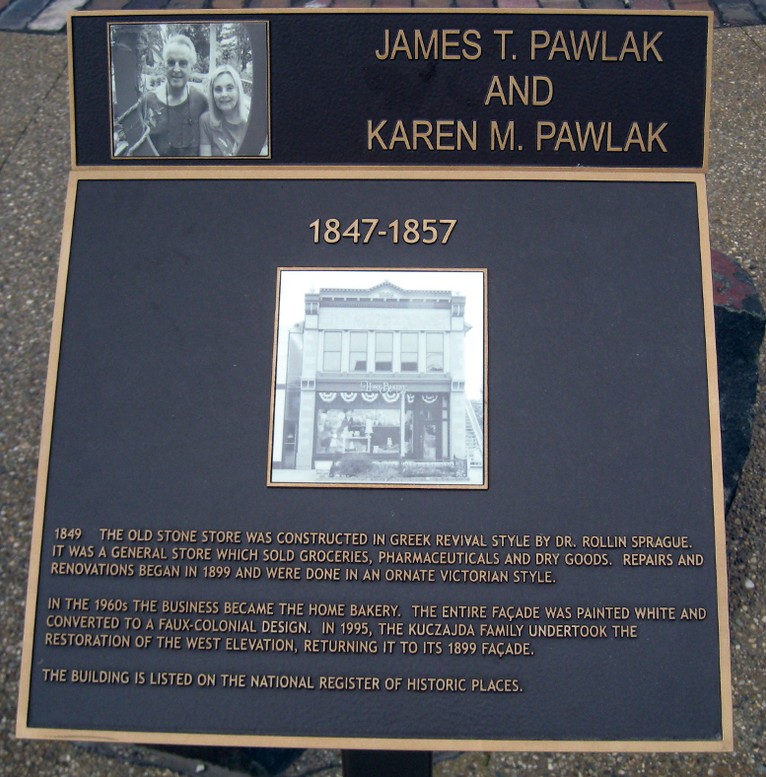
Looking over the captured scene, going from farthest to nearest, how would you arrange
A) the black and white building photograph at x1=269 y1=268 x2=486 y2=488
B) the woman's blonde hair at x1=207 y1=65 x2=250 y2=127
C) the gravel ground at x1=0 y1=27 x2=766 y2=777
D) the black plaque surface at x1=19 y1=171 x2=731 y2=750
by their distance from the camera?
the gravel ground at x1=0 y1=27 x2=766 y2=777 → the woman's blonde hair at x1=207 y1=65 x2=250 y2=127 → the black and white building photograph at x1=269 y1=268 x2=486 y2=488 → the black plaque surface at x1=19 y1=171 x2=731 y2=750

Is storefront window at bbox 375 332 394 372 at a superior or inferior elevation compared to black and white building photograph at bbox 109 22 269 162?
inferior

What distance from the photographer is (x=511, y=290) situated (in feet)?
8.70

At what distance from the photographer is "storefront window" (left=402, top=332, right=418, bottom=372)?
8.43 ft

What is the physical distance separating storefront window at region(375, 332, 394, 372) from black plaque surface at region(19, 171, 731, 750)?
250 millimetres

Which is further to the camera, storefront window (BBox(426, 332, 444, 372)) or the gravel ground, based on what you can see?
the gravel ground

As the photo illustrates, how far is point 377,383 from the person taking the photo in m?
2.58

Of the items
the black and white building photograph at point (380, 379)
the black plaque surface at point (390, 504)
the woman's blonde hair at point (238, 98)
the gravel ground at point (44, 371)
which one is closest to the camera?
the black plaque surface at point (390, 504)

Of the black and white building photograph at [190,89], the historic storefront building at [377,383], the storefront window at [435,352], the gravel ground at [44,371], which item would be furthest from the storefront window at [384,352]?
the gravel ground at [44,371]

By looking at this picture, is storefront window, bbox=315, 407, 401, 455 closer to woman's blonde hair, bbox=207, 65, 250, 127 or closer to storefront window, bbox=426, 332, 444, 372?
storefront window, bbox=426, 332, 444, 372

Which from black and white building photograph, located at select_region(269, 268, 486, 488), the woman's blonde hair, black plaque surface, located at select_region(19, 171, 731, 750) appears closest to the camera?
black plaque surface, located at select_region(19, 171, 731, 750)

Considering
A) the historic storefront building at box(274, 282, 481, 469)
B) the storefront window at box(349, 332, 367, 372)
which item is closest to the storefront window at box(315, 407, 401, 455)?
the historic storefront building at box(274, 282, 481, 469)

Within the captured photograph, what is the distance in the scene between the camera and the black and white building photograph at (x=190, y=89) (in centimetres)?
273

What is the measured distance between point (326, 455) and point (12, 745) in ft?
5.87

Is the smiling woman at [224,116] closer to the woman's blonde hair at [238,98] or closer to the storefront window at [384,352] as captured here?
the woman's blonde hair at [238,98]
